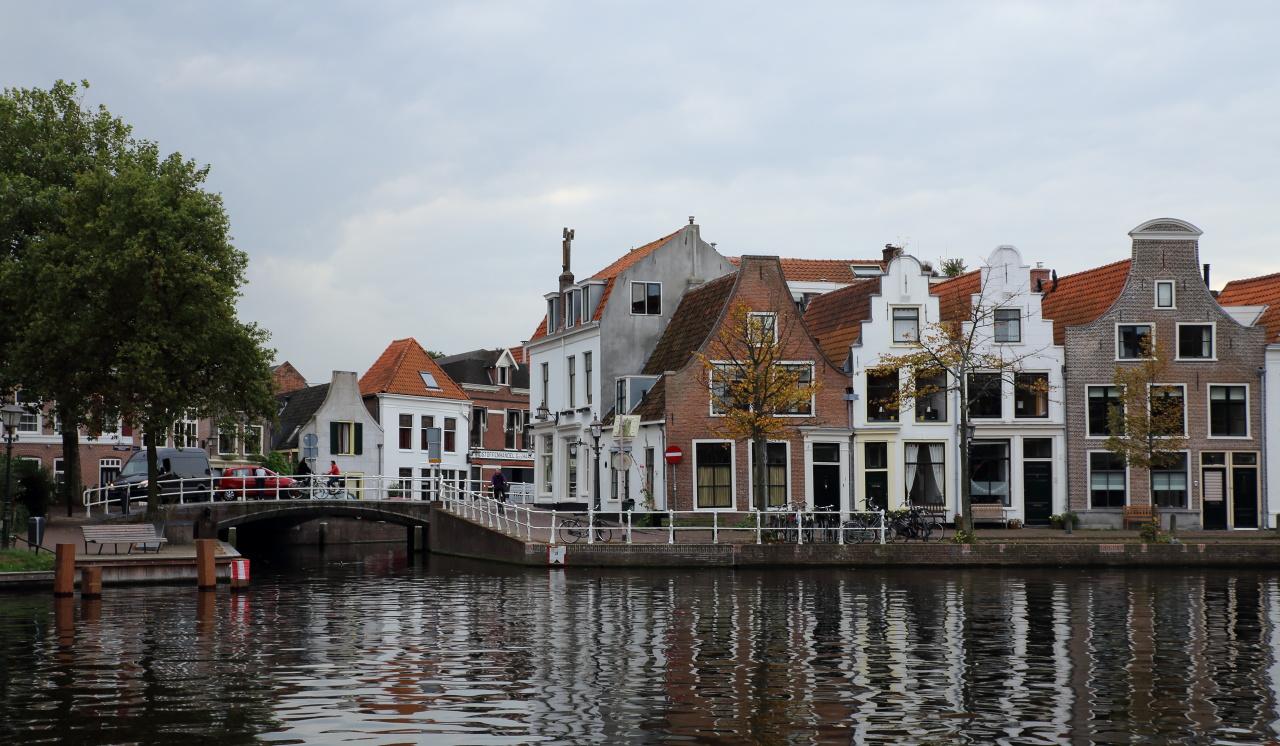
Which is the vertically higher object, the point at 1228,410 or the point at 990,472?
the point at 1228,410

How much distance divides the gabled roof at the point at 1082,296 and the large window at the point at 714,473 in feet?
44.6

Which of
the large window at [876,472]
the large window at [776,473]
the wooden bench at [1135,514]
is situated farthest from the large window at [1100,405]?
the large window at [776,473]

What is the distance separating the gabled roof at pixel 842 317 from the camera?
54.8m

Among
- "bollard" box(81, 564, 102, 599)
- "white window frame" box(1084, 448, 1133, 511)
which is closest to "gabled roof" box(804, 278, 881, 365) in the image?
"white window frame" box(1084, 448, 1133, 511)

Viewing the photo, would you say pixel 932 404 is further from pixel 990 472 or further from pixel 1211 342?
pixel 1211 342

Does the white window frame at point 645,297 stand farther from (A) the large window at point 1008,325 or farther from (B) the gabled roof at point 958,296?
(A) the large window at point 1008,325

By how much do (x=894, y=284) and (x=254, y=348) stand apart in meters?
23.1

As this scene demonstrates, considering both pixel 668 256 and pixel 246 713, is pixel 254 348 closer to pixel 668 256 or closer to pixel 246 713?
pixel 668 256

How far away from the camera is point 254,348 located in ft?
157

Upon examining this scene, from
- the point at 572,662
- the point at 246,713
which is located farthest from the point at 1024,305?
the point at 246,713

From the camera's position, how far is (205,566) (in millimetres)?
33469

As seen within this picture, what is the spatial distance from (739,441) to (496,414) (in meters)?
41.0

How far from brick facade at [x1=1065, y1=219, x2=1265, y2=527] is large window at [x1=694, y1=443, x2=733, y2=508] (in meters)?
12.6

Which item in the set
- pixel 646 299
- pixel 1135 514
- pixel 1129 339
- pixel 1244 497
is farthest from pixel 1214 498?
pixel 646 299
